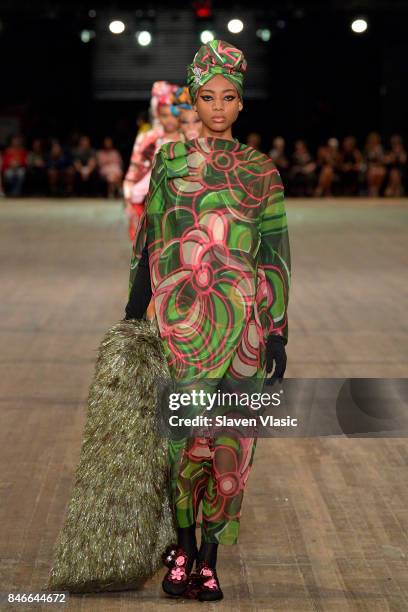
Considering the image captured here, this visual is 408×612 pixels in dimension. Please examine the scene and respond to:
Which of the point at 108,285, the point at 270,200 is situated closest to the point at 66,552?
the point at 270,200

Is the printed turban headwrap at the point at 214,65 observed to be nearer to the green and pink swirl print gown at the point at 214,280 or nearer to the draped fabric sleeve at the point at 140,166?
the green and pink swirl print gown at the point at 214,280

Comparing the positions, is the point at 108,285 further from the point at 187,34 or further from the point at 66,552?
the point at 187,34

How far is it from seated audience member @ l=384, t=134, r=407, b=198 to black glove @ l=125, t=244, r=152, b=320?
19191 mm

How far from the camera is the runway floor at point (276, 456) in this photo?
3691mm

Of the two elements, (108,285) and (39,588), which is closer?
(39,588)

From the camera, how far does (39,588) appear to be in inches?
141

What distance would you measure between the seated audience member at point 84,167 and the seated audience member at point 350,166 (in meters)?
4.33

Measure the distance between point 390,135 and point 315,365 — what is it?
1902 centimetres

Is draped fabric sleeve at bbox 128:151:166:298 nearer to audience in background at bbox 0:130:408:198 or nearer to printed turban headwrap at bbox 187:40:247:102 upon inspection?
printed turban headwrap at bbox 187:40:247:102

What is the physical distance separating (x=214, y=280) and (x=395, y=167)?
19610 mm

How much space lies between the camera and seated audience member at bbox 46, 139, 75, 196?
22.4 meters

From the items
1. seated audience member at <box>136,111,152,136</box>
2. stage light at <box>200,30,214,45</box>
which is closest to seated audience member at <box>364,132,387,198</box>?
stage light at <box>200,30,214,45</box>

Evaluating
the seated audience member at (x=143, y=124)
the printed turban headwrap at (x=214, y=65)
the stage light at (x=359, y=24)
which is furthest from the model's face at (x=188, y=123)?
the stage light at (x=359, y=24)

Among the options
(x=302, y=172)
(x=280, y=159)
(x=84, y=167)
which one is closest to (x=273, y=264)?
(x=280, y=159)
